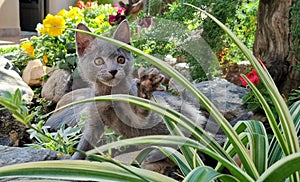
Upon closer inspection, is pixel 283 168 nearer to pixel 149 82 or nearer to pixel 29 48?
pixel 149 82

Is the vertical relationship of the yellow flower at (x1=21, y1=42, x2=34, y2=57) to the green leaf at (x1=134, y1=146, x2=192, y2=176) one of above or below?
below

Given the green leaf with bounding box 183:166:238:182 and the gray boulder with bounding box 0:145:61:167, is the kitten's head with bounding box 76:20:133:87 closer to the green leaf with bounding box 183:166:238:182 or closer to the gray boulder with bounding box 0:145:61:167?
the gray boulder with bounding box 0:145:61:167

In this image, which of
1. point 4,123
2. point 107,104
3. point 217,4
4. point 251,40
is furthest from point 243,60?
point 107,104

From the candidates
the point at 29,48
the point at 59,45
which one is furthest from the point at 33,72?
the point at 59,45

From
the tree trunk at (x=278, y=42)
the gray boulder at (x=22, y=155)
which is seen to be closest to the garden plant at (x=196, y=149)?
the gray boulder at (x=22, y=155)

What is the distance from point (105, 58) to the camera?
4.48 ft

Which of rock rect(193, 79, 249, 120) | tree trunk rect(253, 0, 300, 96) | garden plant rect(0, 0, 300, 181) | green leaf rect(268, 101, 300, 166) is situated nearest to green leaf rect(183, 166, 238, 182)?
garden plant rect(0, 0, 300, 181)

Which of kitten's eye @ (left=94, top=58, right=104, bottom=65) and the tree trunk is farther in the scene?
the tree trunk

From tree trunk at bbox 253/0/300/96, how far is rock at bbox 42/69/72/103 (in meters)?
1.18

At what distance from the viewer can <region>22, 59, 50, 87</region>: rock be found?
3.34m

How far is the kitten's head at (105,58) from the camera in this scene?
1367mm

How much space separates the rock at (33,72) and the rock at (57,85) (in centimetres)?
21

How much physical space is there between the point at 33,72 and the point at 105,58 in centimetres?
210

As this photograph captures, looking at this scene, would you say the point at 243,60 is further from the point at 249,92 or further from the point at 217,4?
the point at 249,92
